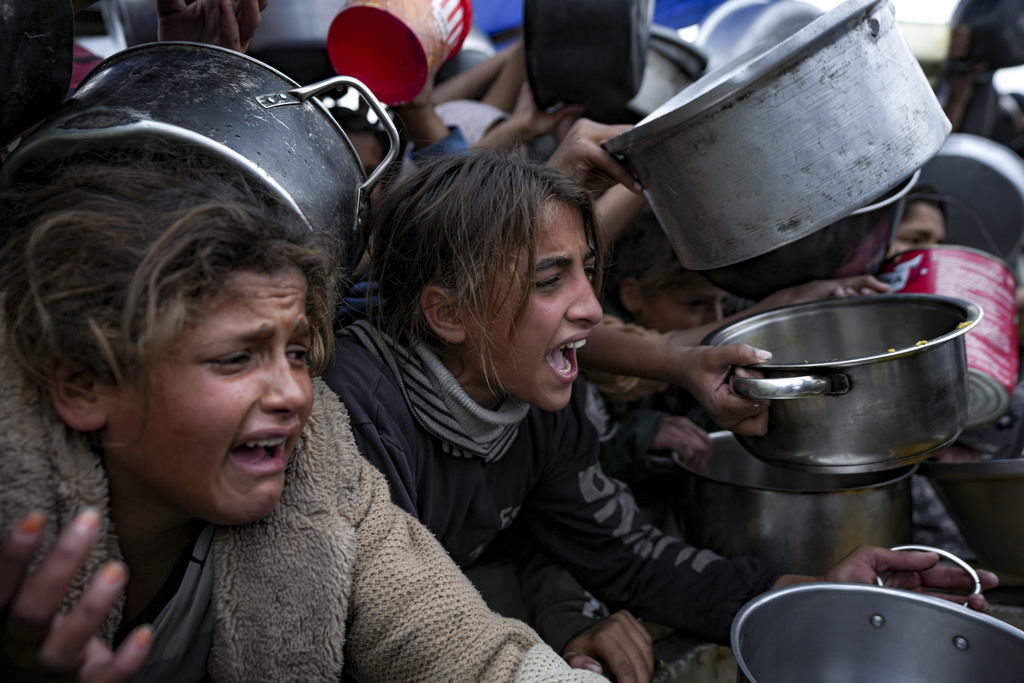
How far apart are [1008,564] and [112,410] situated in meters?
1.71

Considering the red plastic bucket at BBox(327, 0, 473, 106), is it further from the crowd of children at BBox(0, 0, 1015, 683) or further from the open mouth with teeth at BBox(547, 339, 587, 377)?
the open mouth with teeth at BBox(547, 339, 587, 377)

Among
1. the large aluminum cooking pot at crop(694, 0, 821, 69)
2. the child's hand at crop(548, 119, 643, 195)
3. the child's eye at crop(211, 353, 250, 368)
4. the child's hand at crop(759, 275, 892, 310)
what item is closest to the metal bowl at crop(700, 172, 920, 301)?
the child's hand at crop(759, 275, 892, 310)

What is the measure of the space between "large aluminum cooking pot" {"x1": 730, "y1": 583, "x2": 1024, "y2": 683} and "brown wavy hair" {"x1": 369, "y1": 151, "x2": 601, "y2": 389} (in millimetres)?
564

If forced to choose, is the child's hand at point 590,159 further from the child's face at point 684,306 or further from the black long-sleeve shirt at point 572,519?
the child's face at point 684,306

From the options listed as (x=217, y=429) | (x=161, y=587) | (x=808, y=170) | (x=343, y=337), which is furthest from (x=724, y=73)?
(x=161, y=587)

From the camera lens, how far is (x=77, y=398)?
81 centimetres

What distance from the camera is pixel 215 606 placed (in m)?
0.93

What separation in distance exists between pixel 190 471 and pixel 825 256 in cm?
114

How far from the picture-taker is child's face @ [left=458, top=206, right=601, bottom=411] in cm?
120

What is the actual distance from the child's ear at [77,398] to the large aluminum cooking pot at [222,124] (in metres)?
0.28

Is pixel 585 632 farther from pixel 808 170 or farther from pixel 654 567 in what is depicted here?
pixel 808 170

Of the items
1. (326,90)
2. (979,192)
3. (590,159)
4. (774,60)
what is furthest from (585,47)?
(979,192)

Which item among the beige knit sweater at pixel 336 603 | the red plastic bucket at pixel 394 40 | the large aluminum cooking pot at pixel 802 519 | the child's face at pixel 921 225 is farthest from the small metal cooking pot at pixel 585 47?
the child's face at pixel 921 225

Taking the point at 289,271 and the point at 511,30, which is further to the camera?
the point at 511,30
